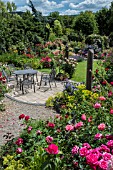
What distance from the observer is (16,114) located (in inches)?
248

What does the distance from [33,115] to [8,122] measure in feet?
2.58

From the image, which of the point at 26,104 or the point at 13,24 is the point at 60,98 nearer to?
the point at 26,104

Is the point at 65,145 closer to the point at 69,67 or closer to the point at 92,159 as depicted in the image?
the point at 92,159

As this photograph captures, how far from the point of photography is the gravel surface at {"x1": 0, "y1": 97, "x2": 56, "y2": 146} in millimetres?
5447

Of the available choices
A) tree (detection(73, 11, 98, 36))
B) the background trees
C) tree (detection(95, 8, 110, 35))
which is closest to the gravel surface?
the background trees

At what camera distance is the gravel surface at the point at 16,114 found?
5.45 meters

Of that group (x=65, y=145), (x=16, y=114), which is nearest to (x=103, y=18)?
(x=16, y=114)

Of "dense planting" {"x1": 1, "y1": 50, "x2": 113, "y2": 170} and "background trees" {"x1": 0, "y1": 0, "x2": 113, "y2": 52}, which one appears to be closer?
"dense planting" {"x1": 1, "y1": 50, "x2": 113, "y2": 170}

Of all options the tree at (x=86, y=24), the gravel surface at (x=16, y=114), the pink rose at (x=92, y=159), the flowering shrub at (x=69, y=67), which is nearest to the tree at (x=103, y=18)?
the tree at (x=86, y=24)

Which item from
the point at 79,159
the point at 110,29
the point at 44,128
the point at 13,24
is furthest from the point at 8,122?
the point at 110,29

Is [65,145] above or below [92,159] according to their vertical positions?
below

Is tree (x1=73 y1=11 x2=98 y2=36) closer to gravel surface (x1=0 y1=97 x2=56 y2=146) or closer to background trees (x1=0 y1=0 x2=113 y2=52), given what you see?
background trees (x1=0 y1=0 x2=113 y2=52)

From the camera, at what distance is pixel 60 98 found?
6758mm

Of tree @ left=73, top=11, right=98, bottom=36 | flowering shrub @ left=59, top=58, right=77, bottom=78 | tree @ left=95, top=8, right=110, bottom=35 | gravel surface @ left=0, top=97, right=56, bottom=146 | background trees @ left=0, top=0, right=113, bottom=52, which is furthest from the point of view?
tree @ left=95, top=8, right=110, bottom=35
